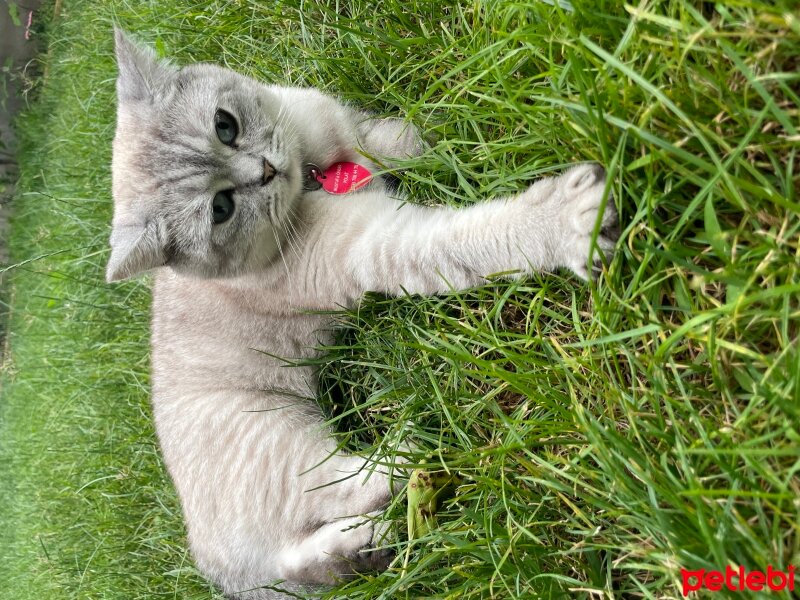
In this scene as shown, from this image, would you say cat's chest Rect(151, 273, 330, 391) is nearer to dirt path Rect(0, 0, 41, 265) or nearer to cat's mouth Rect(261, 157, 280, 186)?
cat's mouth Rect(261, 157, 280, 186)

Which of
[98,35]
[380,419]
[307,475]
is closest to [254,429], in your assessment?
[307,475]

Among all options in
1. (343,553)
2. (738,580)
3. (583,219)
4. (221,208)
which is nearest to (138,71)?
(221,208)

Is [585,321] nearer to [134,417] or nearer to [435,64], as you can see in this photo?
[435,64]

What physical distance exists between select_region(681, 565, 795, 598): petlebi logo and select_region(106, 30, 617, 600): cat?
95 cm

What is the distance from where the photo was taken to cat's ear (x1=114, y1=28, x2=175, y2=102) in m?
2.31

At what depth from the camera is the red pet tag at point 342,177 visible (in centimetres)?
232

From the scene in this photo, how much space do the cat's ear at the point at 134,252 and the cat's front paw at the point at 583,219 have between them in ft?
4.69

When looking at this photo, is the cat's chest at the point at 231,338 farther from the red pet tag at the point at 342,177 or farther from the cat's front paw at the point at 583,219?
the cat's front paw at the point at 583,219

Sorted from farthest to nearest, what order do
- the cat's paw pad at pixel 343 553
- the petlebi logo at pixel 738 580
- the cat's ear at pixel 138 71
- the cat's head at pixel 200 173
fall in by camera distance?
1. the cat's ear at pixel 138 71
2. the cat's head at pixel 200 173
3. the cat's paw pad at pixel 343 553
4. the petlebi logo at pixel 738 580

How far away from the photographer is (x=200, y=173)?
216 cm

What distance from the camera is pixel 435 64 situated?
Answer: 2055 mm

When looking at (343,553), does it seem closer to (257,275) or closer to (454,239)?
(257,275)

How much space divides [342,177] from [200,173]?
0.55m

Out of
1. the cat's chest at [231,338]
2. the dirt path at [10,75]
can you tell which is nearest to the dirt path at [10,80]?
the dirt path at [10,75]
